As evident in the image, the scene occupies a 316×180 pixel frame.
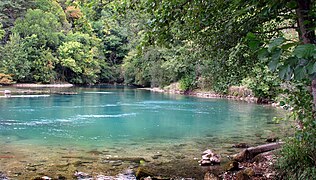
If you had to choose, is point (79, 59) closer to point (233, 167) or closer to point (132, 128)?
point (132, 128)

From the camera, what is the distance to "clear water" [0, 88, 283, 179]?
1331 centimetres

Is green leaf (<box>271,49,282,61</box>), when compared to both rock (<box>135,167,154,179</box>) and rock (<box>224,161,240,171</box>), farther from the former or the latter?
rock (<box>224,161,240,171</box>)

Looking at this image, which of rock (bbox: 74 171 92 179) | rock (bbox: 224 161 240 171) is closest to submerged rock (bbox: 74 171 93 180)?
rock (bbox: 74 171 92 179)

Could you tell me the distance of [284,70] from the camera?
1.81m

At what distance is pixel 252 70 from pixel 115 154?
5701mm

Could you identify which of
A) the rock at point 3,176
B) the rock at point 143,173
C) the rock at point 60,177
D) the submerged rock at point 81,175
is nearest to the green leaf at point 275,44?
the rock at point 143,173

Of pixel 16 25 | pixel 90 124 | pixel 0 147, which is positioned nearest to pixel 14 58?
pixel 16 25

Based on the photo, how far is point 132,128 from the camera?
1747 cm

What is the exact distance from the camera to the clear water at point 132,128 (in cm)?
1331

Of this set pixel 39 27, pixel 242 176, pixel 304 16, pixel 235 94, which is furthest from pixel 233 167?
pixel 39 27

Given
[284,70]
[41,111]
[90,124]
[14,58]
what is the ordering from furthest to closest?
[14,58]
[41,111]
[90,124]
[284,70]

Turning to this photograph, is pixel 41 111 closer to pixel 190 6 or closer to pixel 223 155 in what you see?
pixel 223 155

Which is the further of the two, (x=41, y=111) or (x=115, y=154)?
(x=41, y=111)

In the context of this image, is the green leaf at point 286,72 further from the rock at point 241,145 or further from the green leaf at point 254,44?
the rock at point 241,145
